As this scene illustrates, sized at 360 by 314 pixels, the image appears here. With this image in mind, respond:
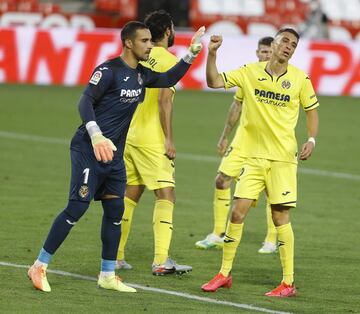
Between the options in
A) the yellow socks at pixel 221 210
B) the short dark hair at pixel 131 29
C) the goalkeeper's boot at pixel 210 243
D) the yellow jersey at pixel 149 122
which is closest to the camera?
the short dark hair at pixel 131 29

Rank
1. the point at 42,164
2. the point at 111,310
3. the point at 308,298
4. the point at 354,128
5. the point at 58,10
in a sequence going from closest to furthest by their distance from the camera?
the point at 111,310 < the point at 308,298 < the point at 42,164 < the point at 354,128 < the point at 58,10

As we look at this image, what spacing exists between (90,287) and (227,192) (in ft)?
9.99

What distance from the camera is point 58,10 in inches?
1407

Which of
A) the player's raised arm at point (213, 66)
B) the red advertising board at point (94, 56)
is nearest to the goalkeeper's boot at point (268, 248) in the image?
the player's raised arm at point (213, 66)

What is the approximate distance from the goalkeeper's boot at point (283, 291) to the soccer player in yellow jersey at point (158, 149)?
Answer: 3.79 feet

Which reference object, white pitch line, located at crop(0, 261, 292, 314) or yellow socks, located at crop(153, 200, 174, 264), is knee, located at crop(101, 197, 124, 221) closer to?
white pitch line, located at crop(0, 261, 292, 314)

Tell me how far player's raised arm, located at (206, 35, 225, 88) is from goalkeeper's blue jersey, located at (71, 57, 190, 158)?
60cm

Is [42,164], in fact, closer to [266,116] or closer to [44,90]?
[266,116]

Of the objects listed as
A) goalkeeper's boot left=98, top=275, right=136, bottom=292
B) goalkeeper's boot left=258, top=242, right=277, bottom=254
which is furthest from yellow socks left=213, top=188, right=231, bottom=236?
goalkeeper's boot left=98, top=275, right=136, bottom=292

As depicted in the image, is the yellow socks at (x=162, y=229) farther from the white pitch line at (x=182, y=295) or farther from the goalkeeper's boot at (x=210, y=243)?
the goalkeeper's boot at (x=210, y=243)

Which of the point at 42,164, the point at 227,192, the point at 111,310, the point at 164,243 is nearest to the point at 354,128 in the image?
the point at 42,164

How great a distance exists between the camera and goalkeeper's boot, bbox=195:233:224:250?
12.5 m

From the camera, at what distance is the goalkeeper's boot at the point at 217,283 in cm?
1007

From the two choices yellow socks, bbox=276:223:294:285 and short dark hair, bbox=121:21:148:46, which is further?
yellow socks, bbox=276:223:294:285
